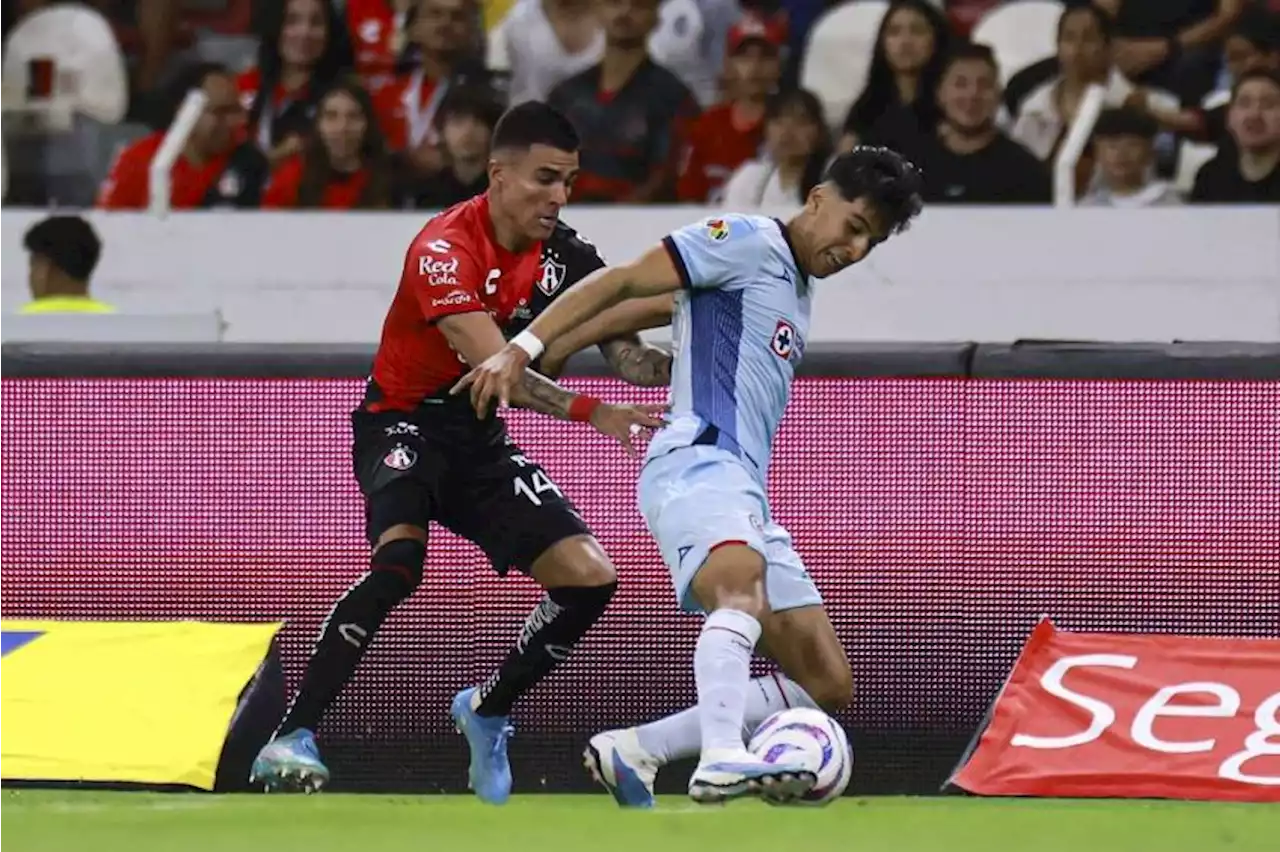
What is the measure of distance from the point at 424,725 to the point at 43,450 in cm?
159

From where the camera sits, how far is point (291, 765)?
6.87 metres

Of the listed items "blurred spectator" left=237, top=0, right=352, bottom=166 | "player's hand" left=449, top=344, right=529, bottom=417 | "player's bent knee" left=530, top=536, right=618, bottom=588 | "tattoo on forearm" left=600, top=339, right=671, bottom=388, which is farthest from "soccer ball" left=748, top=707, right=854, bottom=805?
"blurred spectator" left=237, top=0, right=352, bottom=166

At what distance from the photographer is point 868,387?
8.00 m

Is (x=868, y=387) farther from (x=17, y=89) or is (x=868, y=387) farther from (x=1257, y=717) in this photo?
(x=17, y=89)

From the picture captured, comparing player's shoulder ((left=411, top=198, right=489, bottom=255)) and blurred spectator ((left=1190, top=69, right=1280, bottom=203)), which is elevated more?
blurred spectator ((left=1190, top=69, right=1280, bottom=203))

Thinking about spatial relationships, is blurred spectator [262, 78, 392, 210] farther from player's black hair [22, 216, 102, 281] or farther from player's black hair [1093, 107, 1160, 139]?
player's black hair [1093, 107, 1160, 139]

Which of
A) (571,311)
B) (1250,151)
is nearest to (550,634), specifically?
(571,311)

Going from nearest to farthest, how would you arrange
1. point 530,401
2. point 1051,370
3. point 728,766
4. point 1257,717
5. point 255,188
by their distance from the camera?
1. point 728,766
2. point 530,401
3. point 1257,717
4. point 1051,370
5. point 255,188

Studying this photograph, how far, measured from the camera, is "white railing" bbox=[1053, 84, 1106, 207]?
10.4 m

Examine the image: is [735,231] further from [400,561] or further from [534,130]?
[400,561]

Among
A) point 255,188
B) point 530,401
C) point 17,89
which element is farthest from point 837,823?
point 17,89

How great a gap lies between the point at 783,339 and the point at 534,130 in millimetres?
1087

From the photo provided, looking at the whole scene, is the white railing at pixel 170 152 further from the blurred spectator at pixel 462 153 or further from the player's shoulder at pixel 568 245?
the player's shoulder at pixel 568 245

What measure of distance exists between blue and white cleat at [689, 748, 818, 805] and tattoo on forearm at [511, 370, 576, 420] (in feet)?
3.71
